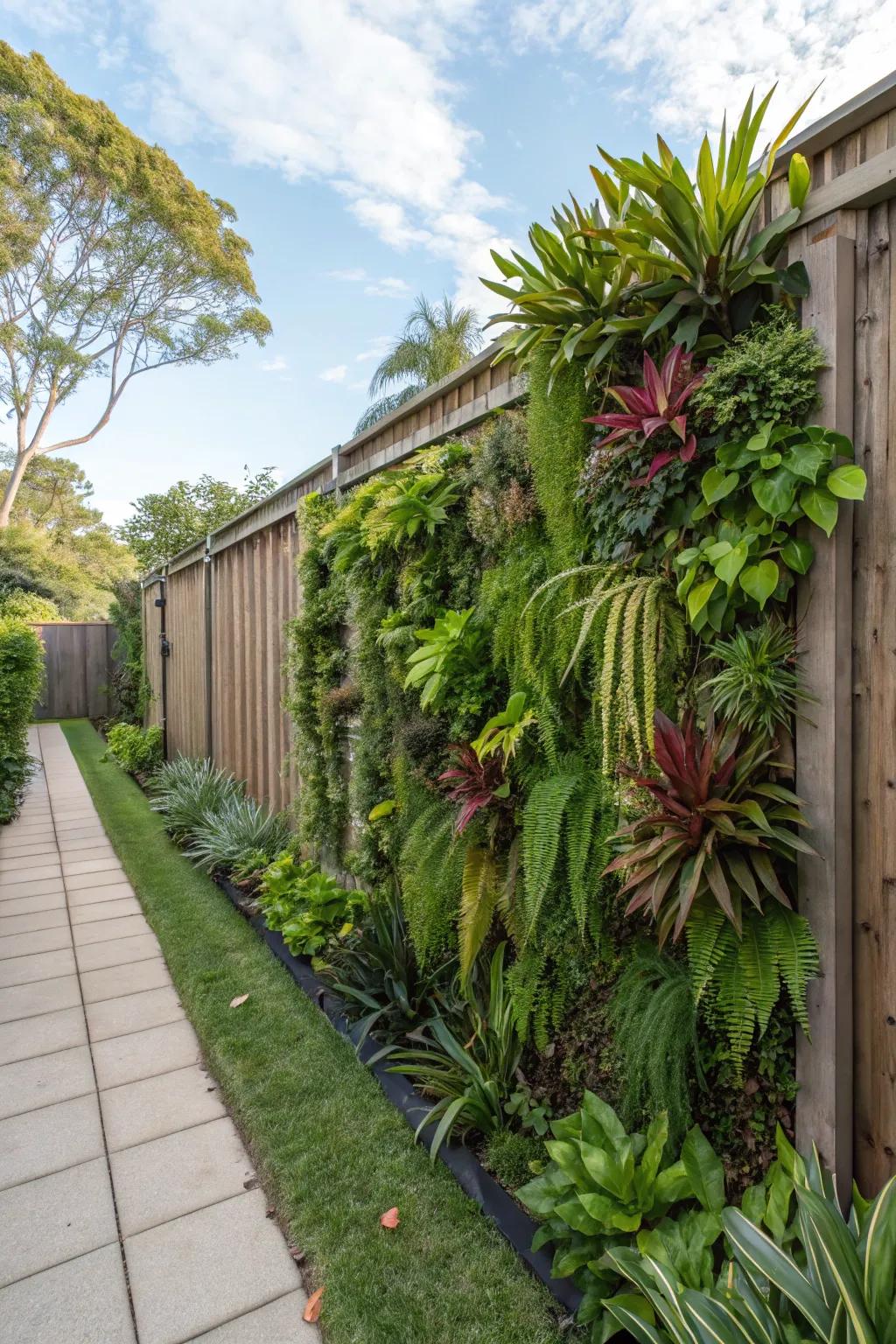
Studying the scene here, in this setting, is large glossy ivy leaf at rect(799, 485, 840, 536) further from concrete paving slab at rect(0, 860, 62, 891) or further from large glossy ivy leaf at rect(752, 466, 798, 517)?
concrete paving slab at rect(0, 860, 62, 891)

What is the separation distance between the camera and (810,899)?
→ 1.36 m

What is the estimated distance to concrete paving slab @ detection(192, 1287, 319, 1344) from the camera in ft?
4.50

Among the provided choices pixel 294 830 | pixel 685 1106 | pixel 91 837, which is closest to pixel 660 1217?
pixel 685 1106

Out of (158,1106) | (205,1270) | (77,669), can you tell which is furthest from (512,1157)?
(77,669)

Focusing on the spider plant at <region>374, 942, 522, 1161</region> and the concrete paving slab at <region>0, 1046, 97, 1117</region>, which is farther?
the concrete paving slab at <region>0, 1046, 97, 1117</region>

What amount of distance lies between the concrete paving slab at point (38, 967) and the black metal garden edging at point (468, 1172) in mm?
1174

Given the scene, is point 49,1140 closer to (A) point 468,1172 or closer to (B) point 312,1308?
(B) point 312,1308

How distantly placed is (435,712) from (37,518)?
20493mm

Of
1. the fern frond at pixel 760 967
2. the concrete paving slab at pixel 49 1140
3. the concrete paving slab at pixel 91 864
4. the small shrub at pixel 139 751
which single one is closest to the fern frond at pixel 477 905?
the fern frond at pixel 760 967

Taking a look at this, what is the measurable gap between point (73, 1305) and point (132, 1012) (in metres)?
1.32

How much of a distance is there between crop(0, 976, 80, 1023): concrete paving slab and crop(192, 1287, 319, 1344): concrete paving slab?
1715 mm

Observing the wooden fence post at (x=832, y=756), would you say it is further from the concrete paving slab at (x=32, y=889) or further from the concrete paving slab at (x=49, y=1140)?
the concrete paving slab at (x=32, y=889)

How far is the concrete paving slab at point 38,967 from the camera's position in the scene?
9.72ft

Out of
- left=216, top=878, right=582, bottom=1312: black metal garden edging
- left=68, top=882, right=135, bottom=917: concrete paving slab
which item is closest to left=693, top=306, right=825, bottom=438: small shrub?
left=216, top=878, right=582, bottom=1312: black metal garden edging
